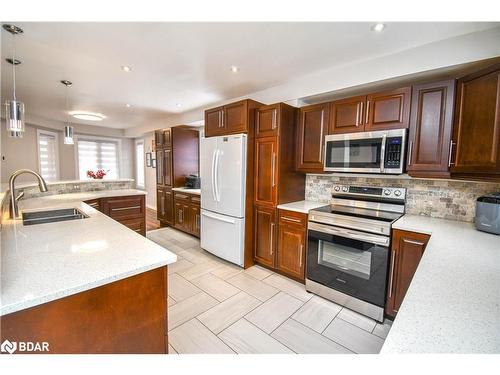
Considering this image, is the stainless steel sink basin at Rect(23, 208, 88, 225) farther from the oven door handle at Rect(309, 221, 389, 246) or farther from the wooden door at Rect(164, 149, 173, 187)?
Result: the wooden door at Rect(164, 149, 173, 187)

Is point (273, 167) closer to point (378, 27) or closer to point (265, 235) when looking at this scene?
point (265, 235)

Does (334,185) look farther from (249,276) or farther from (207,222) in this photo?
(207,222)

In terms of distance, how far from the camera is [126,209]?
3.52 metres

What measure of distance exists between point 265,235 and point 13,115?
253 centimetres

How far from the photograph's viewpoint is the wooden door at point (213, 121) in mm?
3133

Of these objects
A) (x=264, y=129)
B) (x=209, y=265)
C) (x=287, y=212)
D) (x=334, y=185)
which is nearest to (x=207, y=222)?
(x=209, y=265)

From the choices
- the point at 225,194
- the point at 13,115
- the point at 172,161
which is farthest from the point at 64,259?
the point at 172,161

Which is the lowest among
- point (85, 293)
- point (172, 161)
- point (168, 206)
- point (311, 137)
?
point (168, 206)

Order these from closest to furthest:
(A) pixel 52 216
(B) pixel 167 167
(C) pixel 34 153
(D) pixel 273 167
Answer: (A) pixel 52 216, (D) pixel 273 167, (B) pixel 167 167, (C) pixel 34 153

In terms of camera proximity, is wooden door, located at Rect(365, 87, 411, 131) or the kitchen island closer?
the kitchen island

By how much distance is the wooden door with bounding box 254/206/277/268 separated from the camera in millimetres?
2795

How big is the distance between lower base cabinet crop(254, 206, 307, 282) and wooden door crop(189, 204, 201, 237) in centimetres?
138

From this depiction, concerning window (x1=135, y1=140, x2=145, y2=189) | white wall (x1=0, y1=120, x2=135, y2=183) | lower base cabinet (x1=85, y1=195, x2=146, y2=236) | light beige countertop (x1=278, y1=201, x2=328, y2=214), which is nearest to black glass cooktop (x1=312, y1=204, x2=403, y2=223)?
light beige countertop (x1=278, y1=201, x2=328, y2=214)
